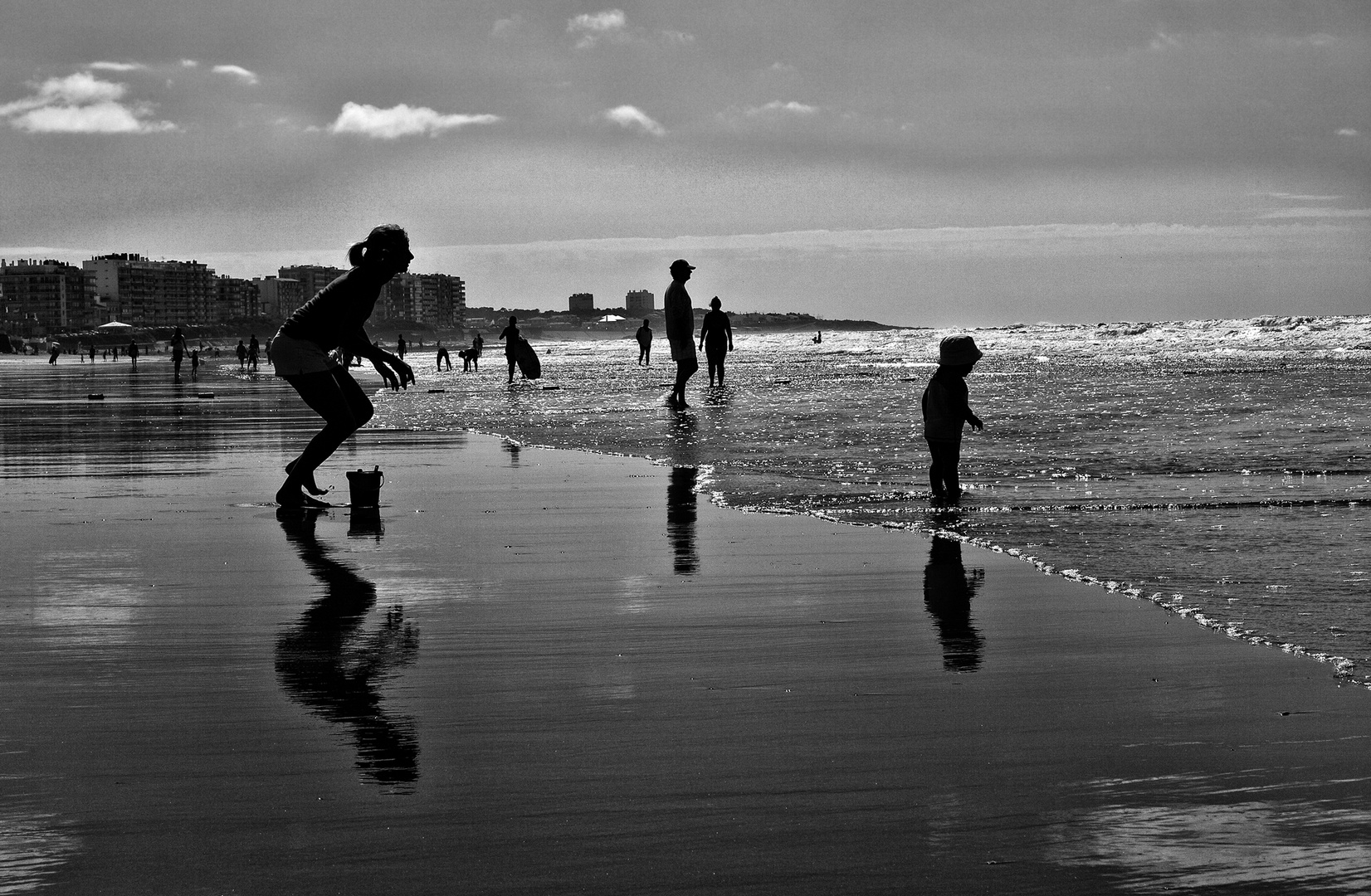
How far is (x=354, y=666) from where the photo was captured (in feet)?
14.4

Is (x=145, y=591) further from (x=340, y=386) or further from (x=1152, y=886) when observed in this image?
(x=1152, y=886)

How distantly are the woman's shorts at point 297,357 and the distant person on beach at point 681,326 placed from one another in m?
9.86

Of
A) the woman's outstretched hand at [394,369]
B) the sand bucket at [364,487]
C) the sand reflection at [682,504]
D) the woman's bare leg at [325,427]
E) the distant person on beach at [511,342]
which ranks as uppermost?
the distant person on beach at [511,342]

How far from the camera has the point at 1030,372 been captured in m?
38.3

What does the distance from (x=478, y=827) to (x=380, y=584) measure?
315cm

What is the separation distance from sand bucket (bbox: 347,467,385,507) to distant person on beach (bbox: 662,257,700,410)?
1015cm

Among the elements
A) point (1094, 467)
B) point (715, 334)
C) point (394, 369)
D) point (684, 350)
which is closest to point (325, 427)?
point (394, 369)

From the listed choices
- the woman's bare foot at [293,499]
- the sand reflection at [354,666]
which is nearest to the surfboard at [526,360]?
the woman's bare foot at [293,499]

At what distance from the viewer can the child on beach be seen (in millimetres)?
8984

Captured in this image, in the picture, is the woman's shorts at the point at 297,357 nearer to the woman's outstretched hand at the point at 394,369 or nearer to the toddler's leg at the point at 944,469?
the woman's outstretched hand at the point at 394,369

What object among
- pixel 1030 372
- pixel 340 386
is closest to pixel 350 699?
pixel 340 386

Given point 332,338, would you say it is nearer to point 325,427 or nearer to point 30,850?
point 325,427

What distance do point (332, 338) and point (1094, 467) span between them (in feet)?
18.3

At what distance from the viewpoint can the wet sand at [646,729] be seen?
108 inches
